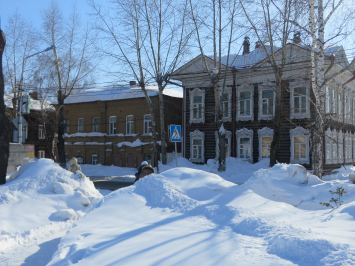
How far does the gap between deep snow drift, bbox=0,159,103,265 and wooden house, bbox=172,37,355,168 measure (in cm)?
1324

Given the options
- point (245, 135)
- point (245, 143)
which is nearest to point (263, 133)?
point (245, 135)

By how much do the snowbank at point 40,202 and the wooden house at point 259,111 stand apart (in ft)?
43.2

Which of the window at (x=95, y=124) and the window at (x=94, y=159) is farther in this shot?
the window at (x=95, y=124)

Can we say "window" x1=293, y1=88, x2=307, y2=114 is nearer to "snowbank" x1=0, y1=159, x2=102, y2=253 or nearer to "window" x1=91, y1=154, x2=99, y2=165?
"snowbank" x1=0, y1=159, x2=102, y2=253

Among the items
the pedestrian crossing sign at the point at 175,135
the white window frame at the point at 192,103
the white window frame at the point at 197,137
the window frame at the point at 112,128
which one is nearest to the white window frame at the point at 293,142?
the white window frame at the point at 197,137

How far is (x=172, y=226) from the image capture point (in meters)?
4.73

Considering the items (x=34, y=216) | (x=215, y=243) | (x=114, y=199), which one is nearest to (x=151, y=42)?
(x=34, y=216)

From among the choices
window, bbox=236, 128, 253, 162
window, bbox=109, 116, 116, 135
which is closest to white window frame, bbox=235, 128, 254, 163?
window, bbox=236, 128, 253, 162

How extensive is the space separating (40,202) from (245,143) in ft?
57.5

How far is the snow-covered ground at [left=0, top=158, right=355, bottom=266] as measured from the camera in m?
3.68

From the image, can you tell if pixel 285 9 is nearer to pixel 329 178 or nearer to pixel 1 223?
pixel 329 178

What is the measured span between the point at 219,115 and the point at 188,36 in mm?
5789

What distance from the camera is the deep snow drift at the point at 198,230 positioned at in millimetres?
3613

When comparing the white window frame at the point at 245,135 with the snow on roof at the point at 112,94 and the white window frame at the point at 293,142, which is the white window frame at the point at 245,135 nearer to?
the white window frame at the point at 293,142
